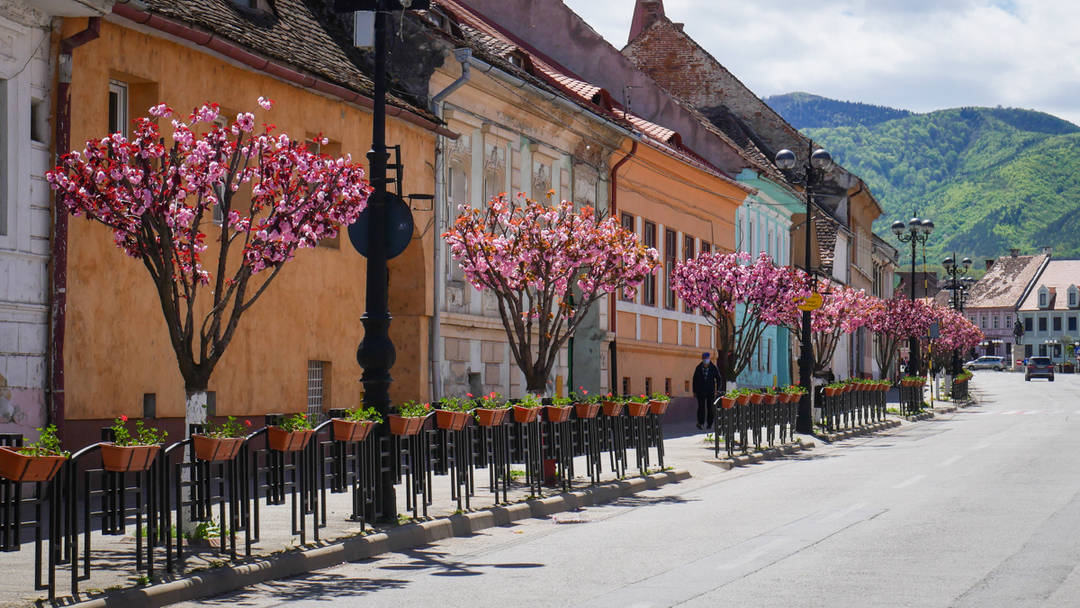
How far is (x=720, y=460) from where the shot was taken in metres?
23.7

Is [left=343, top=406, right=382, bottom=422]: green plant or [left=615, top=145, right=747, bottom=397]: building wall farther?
[left=615, top=145, right=747, bottom=397]: building wall

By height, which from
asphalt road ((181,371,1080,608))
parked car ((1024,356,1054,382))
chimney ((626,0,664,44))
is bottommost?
asphalt road ((181,371,1080,608))

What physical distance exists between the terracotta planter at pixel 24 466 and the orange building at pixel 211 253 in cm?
711

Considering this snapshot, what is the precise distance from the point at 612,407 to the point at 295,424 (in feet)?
25.7

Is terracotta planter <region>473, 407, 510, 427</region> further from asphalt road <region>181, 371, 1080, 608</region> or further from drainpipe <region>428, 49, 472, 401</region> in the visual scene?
drainpipe <region>428, 49, 472, 401</region>

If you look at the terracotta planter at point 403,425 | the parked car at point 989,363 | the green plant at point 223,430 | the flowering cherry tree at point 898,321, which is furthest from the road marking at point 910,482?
the parked car at point 989,363

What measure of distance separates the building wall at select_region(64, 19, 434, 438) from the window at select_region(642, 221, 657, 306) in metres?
12.6

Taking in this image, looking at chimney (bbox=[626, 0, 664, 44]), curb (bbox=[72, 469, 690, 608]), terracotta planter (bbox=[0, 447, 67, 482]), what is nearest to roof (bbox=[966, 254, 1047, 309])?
chimney (bbox=[626, 0, 664, 44])

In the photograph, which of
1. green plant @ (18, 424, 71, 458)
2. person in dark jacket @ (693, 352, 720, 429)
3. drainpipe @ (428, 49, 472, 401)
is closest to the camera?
green plant @ (18, 424, 71, 458)

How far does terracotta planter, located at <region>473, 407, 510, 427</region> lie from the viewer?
1583 centimetres

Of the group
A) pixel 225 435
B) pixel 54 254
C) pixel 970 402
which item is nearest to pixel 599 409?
pixel 54 254

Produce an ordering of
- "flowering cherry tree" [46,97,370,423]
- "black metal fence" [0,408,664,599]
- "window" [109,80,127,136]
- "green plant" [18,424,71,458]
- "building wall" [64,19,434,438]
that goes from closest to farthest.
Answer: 1. "green plant" [18,424,71,458]
2. "black metal fence" [0,408,664,599]
3. "flowering cherry tree" [46,97,370,423]
4. "building wall" [64,19,434,438]
5. "window" [109,80,127,136]

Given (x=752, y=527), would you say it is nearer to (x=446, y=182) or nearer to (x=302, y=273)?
(x=302, y=273)

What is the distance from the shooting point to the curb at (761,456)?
2359cm
